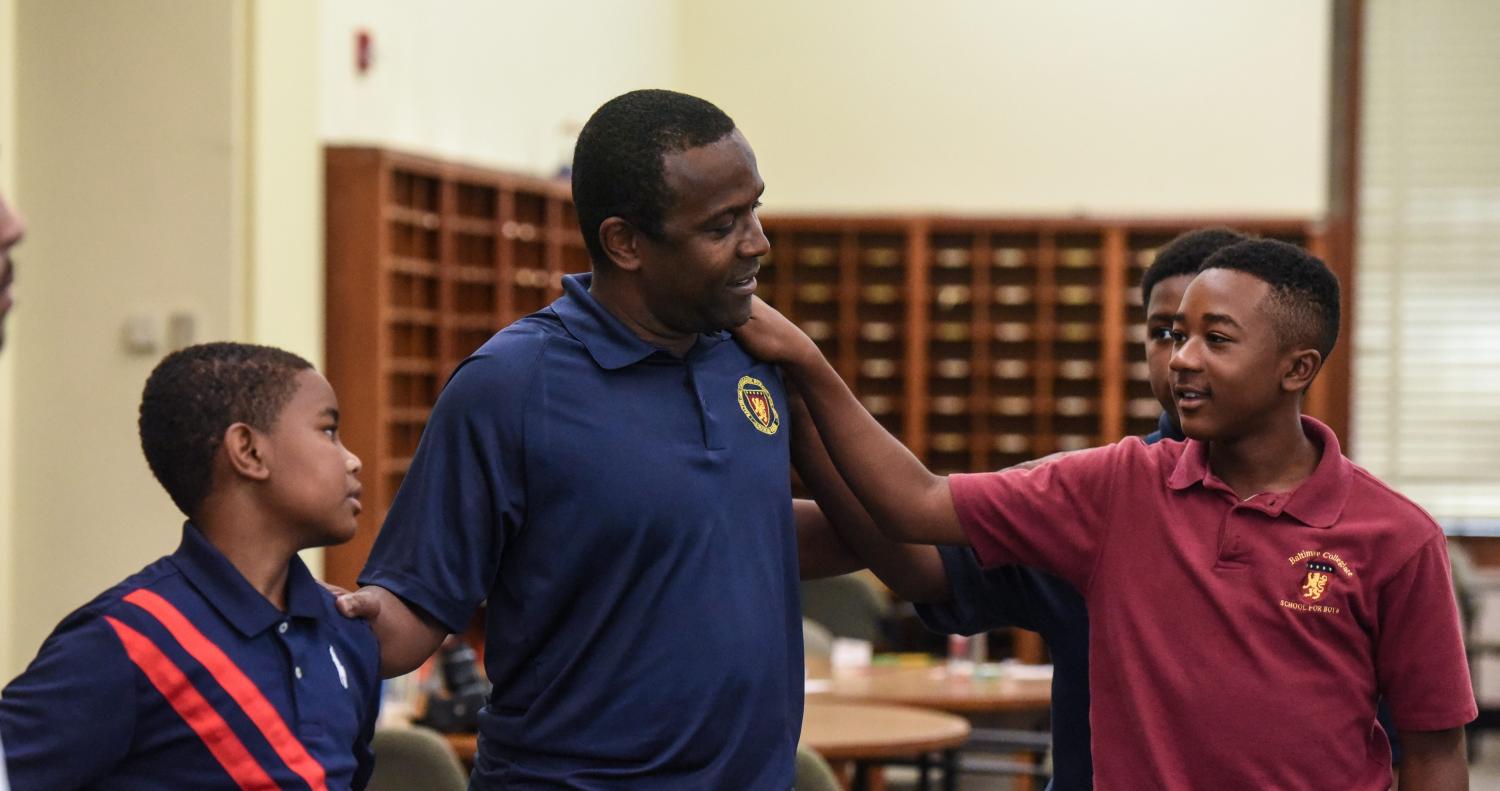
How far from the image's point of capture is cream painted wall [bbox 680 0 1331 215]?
9.23m

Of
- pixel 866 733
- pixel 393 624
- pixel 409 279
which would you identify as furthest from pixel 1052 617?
pixel 409 279

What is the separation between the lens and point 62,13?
5.44m

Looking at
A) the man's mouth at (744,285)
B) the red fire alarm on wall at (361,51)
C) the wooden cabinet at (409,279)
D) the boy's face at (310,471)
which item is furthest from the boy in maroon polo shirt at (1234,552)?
the red fire alarm on wall at (361,51)

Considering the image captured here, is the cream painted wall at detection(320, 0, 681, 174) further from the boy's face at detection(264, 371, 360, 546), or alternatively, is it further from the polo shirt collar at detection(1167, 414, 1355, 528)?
the polo shirt collar at detection(1167, 414, 1355, 528)

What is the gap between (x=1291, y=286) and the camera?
2070 mm

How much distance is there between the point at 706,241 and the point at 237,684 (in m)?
0.65

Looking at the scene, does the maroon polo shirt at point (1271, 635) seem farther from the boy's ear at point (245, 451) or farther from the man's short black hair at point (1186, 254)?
the boy's ear at point (245, 451)

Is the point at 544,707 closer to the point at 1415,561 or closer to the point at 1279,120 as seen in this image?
the point at 1415,561

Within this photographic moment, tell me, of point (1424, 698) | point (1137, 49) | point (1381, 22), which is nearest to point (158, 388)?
point (1424, 698)

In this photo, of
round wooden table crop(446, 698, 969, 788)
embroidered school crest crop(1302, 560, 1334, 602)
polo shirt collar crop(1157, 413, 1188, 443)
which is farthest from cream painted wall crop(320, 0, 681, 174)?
embroidered school crest crop(1302, 560, 1334, 602)

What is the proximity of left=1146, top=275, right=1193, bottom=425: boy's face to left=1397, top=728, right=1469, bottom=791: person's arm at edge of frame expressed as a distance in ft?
1.79

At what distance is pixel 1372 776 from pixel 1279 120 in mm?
7762

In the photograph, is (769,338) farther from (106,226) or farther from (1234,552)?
(106,226)

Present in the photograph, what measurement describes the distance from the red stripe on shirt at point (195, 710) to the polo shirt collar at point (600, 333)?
53 centimetres
